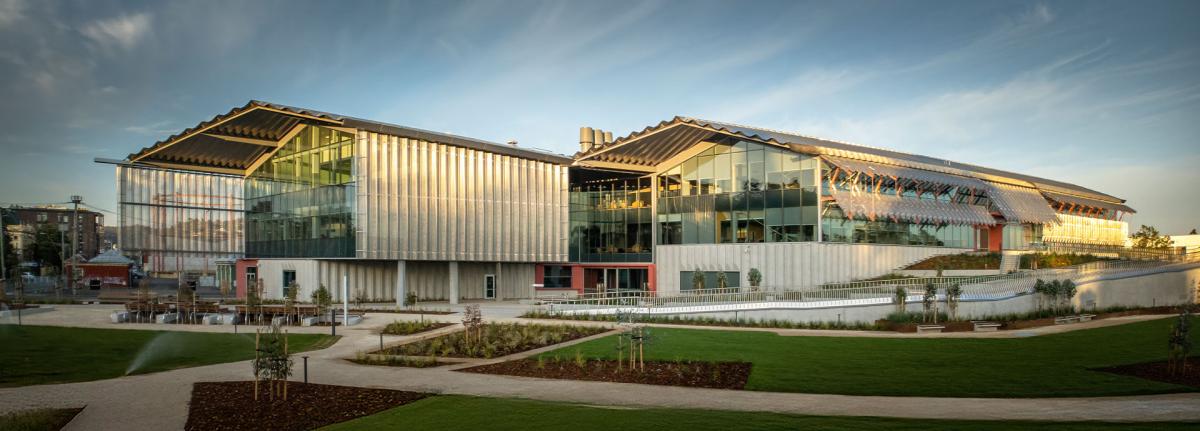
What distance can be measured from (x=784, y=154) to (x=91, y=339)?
3465cm

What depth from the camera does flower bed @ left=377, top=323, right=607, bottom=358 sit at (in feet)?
76.4

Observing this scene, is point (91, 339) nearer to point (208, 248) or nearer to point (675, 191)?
point (675, 191)

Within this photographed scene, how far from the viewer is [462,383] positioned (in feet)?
57.9

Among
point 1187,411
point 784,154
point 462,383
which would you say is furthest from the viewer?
point 784,154

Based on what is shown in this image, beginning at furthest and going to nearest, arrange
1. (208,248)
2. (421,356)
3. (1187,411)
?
1. (208,248)
2. (421,356)
3. (1187,411)

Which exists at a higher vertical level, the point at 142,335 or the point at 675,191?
the point at 675,191

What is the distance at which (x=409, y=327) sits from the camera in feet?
97.1

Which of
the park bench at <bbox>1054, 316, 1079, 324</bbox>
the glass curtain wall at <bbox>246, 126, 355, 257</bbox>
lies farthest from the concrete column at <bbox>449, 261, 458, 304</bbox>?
the park bench at <bbox>1054, 316, 1079, 324</bbox>

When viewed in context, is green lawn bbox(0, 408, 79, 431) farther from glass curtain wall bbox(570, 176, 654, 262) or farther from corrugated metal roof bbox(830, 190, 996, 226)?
glass curtain wall bbox(570, 176, 654, 262)

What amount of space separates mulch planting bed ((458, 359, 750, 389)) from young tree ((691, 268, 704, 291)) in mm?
23832

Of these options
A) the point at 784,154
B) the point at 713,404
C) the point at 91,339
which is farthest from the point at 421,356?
the point at 784,154

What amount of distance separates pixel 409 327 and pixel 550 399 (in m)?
15.7

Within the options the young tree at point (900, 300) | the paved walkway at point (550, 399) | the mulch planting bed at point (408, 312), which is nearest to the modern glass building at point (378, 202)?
the mulch planting bed at point (408, 312)

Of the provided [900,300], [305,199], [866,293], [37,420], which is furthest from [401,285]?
[37,420]
